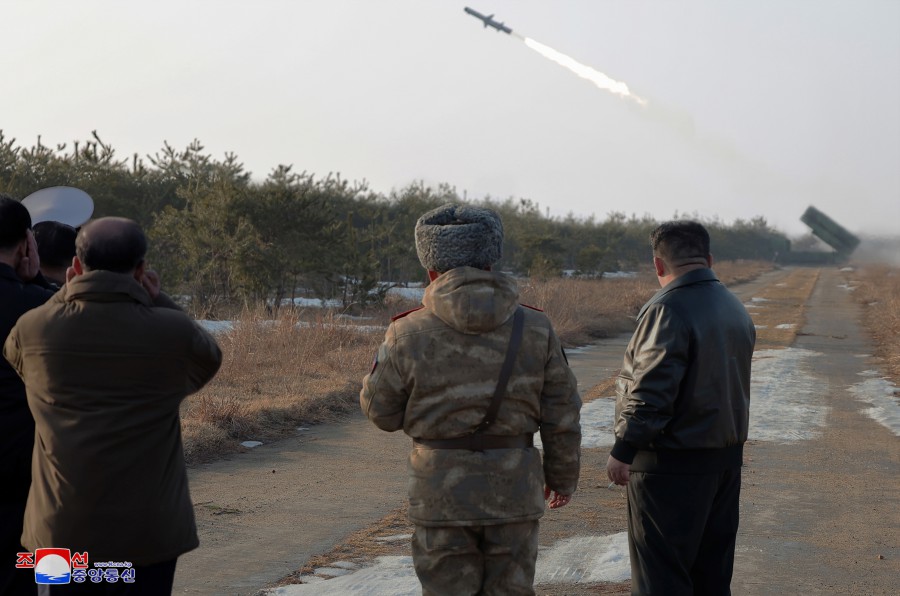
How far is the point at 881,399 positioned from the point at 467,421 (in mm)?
11499

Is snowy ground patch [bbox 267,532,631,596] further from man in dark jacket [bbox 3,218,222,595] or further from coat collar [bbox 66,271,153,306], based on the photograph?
coat collar [bbox 66,271,153,306]

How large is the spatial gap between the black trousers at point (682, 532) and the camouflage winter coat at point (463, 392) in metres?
0.88

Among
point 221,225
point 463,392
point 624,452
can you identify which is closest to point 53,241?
point 463,392

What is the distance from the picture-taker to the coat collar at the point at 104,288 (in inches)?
123

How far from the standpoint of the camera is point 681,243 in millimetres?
4383

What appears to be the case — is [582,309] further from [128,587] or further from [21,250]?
[128,587]

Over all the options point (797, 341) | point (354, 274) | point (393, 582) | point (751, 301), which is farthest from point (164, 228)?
point (751, 301)

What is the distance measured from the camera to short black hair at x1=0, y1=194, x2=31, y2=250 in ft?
12.1

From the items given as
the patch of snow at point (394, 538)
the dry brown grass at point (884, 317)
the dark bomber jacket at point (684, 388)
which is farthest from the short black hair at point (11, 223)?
the dry brown grass at point (884, 317)

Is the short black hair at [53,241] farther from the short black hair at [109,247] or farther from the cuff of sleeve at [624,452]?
the cuff of sleeve at [624,452]

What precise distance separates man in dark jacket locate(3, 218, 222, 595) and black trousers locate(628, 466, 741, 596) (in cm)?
191

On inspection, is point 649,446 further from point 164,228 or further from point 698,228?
point 164,228

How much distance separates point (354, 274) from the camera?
2297 cm

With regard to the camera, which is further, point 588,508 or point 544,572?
point 588,508
